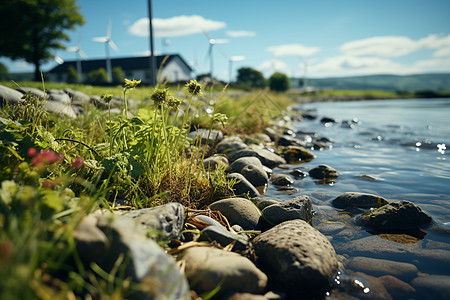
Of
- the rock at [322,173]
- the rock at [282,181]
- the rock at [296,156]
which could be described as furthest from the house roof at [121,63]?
the rock at [282,181]

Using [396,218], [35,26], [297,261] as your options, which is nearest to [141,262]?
[297,261]

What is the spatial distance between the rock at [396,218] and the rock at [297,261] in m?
1.23

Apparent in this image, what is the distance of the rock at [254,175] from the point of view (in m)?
4.46

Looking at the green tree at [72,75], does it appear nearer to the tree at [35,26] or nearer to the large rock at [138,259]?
the tree at [35,26]

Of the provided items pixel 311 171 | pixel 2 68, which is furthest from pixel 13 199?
pixel 2 68

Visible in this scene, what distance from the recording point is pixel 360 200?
148 inches

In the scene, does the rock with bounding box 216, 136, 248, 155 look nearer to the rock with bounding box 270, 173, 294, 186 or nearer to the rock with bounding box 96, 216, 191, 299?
the rock with bounding box 270, 173, 294, 186

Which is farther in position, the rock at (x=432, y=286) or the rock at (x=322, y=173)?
the rock at (x=322, y=173)

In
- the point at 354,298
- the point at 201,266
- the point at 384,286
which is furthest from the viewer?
the point at 384,286

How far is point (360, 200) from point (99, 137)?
360 cm

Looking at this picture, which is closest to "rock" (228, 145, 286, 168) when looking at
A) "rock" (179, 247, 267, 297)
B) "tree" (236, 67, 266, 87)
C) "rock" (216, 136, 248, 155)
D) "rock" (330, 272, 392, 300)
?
"rock" (216, 136, 248, 155)

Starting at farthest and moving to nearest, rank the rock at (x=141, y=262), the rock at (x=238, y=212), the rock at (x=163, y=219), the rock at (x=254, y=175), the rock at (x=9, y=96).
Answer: the rock at (x=9, y=96) < the rock at (x=254, y=175) < the rock at (x=238, y=212) < the rock at (x=163, y=219) < the rock at (x=141, y=262)

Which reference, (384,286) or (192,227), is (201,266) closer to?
(192,227)

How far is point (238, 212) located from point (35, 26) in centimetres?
3528
